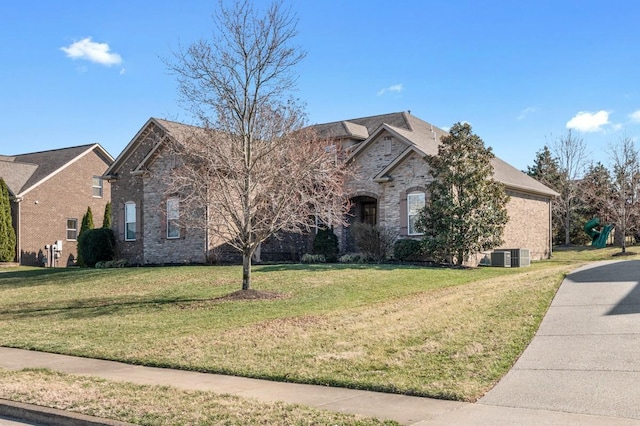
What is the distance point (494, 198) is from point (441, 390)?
17.8m

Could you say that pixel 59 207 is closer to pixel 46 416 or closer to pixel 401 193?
pixel 401 193

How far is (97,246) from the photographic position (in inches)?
1180

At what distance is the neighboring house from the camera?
121 ft

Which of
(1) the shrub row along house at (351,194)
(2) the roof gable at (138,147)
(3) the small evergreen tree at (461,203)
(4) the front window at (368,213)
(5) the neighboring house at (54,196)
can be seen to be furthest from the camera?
(5) the neighboring house at (54,196)

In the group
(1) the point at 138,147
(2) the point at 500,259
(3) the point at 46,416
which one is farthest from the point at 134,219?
(3) the point at 46,416

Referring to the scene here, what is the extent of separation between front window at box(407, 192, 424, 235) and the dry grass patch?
59.7ft

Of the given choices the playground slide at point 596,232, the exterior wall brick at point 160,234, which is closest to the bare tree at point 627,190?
the playground slide at point 596,232

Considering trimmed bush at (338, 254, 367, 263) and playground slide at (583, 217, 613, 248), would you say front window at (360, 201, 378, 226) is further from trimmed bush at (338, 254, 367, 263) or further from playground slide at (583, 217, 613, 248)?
playground slide at (583, 217, 613, 248)

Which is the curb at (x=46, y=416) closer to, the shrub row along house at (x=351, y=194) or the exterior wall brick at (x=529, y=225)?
the shrub row along house at (x=351, y=194)

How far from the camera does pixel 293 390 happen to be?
8438mm

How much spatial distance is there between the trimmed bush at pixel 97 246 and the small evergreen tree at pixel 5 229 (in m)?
7.28

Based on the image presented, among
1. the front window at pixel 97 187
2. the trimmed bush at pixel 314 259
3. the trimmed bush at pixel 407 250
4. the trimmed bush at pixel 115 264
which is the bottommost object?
the trimmed bush at pixel 115 264

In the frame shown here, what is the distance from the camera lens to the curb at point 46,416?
7141mm

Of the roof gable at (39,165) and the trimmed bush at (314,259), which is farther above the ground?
the roof gable at (39,165)
